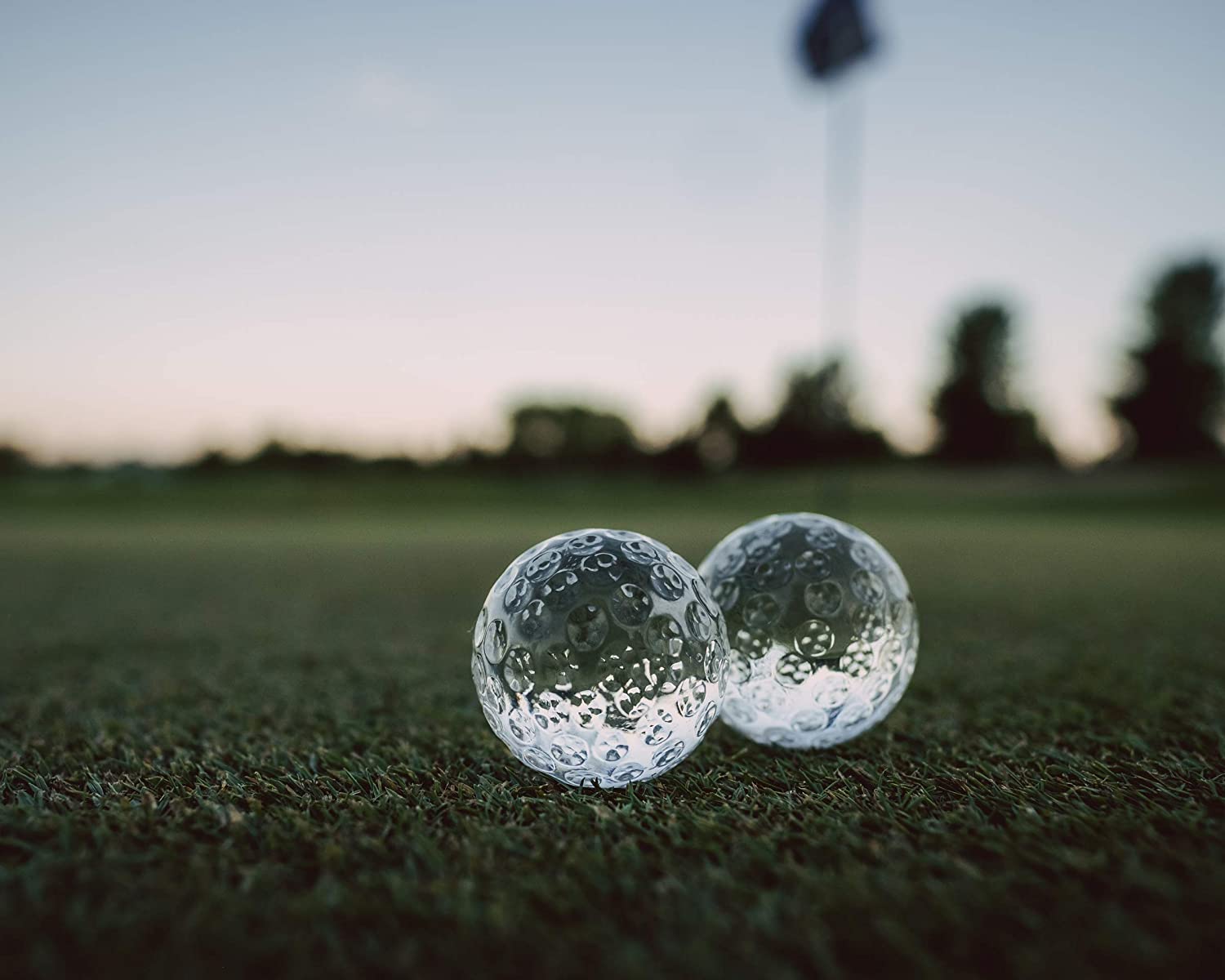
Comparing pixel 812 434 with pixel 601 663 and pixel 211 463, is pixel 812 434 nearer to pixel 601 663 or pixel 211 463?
pixel 211 463

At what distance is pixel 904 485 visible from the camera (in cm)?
3056

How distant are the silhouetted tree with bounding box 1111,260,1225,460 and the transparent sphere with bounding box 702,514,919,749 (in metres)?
44.6

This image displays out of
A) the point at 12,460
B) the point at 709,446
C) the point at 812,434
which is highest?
the point at 812,434

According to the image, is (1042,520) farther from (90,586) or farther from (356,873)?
(356,873)

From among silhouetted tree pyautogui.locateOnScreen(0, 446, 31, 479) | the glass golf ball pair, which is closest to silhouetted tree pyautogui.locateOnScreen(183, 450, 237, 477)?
silhouetted tree pyautogui.locateOnScreen(0, 446, 31, 479)

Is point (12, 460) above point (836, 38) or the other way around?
the other way around

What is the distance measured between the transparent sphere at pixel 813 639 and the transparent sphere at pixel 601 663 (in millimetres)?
171

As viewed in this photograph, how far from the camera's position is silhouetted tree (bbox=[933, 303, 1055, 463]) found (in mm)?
47062

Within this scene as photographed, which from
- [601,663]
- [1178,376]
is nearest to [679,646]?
[601,663]

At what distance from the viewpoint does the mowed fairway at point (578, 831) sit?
0.96 m

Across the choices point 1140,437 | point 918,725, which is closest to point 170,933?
point 918,725

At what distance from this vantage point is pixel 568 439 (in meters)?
72.4

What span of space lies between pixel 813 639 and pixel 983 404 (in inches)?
2028

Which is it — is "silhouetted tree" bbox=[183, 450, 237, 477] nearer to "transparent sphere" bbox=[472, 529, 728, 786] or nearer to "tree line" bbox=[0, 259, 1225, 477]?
"tree line" bbox=[0, 259, 1225, 477]
